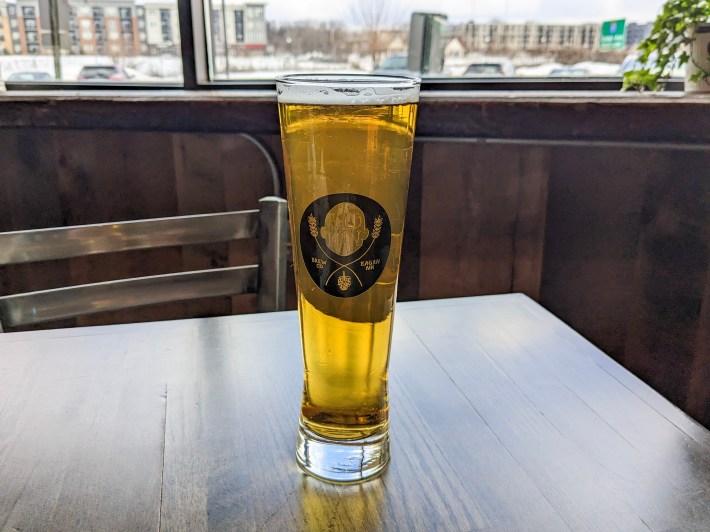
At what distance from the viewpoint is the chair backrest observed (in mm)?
1049

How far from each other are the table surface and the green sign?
1.31 meters

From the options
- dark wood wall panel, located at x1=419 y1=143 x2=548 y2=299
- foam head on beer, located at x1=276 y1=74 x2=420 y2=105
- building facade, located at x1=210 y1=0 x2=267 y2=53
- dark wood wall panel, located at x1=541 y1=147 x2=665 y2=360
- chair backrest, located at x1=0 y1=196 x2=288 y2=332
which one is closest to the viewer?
foam head on beer, located at x1=276 y1=74 x2=420 y2=105

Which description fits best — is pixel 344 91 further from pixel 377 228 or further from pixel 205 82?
pixel 205 82

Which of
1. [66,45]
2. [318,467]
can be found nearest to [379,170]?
[318,467]

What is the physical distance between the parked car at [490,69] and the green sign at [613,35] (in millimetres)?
274

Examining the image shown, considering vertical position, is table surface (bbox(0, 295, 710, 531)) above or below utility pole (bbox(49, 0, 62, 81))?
below

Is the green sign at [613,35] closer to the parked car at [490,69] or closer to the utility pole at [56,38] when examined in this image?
the parked car at [490,69]

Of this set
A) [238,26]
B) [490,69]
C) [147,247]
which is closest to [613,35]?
[490,69]

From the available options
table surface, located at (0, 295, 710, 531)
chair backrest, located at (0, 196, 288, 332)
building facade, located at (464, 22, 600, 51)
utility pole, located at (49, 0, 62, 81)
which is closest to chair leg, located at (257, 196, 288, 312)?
chair backrest, located at (0, 196, 288, 332)

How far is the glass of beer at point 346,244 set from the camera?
515 millimetres

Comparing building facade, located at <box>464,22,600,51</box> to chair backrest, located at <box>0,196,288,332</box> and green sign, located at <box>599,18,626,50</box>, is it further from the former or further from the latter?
chair backrest, located at <box>0,196,288,332</box>

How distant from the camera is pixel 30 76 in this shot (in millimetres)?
2062

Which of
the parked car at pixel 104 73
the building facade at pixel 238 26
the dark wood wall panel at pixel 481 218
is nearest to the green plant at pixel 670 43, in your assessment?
the dark wood wall panel at pixel 481 218

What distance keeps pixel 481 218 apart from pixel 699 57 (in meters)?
0.70
